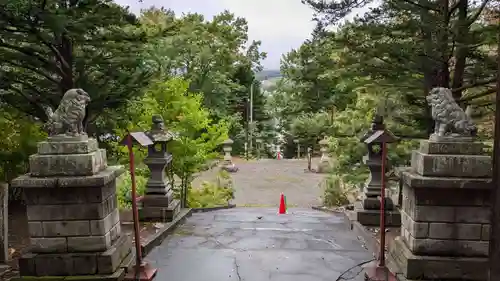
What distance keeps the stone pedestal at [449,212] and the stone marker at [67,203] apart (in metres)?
3.53

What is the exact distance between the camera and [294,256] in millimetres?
5785

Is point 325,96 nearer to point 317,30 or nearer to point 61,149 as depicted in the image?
point 317,30

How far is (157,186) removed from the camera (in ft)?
24.8

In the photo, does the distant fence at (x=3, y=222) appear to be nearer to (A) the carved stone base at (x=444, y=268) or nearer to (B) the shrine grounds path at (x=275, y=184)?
(A) the carved stone base at (x=444, y=268)

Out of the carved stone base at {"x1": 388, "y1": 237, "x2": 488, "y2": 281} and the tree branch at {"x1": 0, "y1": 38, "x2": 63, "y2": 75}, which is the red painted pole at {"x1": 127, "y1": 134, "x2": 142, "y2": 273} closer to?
the carved stone base at {"x1": 388, "y1": 237, "x2": 488, "y2": 281}

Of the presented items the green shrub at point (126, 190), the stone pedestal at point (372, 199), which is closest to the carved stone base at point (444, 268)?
the stone pedestal at point (372, 199)

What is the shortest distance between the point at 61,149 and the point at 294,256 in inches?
141

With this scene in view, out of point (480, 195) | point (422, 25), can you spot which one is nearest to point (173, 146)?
point (422, 25)

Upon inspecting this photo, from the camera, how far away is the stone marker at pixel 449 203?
4.19 metres

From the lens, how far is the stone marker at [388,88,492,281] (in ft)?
13.7

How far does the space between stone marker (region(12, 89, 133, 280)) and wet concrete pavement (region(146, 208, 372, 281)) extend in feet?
3.23

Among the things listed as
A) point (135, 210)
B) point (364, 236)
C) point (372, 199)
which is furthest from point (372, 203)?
point (135, 210)

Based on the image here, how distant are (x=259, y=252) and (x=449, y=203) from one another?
289 centimetres

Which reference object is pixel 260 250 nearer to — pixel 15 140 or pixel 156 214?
pixel 156 214
